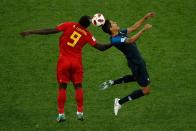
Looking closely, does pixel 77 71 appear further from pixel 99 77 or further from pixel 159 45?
pixel 159 45

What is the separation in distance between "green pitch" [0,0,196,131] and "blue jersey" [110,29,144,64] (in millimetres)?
2048

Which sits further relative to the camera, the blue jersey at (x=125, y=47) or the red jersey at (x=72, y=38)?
the blue jersey at (x=125, y=47)

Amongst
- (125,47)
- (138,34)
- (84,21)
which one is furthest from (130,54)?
(84,21)

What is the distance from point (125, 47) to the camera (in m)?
18.5

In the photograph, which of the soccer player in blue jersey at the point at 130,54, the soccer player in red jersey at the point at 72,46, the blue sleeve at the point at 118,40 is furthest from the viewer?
the soccer player in blue jersey at the point at 130,54

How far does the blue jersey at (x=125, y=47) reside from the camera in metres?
17.9

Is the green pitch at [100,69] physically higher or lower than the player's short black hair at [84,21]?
lower

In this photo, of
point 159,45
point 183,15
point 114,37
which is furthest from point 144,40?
point 114,37

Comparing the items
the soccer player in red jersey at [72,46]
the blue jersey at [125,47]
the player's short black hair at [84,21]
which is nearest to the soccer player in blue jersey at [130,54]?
the blue jersey at [125,47]

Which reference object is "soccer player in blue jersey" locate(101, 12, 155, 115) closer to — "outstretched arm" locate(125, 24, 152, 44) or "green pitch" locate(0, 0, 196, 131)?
"outstretched arm" locate(125, 24, 152, 44)

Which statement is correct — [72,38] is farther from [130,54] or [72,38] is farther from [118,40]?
[130,54]

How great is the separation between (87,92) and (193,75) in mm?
3850

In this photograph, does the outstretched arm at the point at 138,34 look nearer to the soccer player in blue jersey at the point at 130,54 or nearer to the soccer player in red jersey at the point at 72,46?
the soccer player in blue jersey at the point at 130,54

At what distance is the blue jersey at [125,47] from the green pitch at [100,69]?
6.72ft
